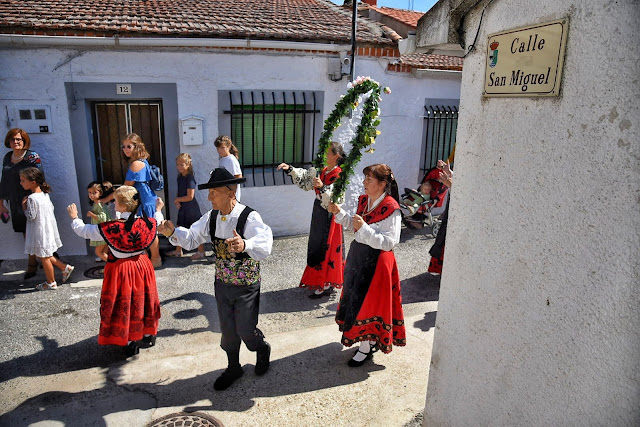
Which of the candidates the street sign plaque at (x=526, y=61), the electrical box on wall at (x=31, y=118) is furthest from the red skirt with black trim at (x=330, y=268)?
the electrical box on wall at (x=31, y=118)

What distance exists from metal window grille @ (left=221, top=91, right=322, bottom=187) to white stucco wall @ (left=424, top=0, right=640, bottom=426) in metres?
4.97

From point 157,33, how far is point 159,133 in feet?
4.76

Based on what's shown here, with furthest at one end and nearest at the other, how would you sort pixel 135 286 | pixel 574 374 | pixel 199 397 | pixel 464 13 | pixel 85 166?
pixel 85 166 → pixel 135 286 → pixel 199 397 → pixel 464 13 → pixel 574 374

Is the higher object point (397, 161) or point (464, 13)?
point (464, 13)

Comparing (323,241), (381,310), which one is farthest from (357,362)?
(323,241)

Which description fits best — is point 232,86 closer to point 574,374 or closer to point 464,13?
point 464,13

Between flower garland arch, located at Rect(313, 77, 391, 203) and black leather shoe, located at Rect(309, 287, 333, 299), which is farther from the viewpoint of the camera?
black leather shoe, located at Rect(309, 287, 333, 299)

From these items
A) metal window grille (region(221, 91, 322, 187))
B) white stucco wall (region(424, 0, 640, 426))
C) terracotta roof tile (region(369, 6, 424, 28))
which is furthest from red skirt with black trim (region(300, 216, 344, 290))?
terracotta roof tile (region(369, 6, 424, 28))

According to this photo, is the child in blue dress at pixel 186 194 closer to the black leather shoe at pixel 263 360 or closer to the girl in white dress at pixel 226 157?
the girl in white dress at pixel 226 157

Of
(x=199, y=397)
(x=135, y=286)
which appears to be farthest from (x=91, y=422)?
(x=135, y=286)

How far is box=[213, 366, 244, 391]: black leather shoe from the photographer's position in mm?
4039

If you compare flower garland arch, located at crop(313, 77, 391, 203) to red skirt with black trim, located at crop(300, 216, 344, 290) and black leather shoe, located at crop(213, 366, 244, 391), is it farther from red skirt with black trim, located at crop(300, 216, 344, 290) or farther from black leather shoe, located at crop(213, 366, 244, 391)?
black leather shoe, located at crop(213, 366, 244, 391)

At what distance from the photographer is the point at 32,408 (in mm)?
3773

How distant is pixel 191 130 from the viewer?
7102 mm
